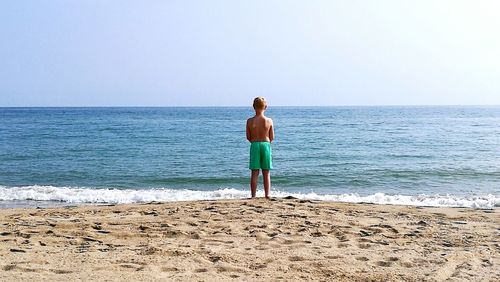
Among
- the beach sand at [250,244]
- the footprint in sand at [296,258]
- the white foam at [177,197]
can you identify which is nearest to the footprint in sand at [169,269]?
the beach sand at [250,244]

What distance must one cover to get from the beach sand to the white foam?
11.3ft

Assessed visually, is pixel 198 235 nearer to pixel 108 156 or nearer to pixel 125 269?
pixel 125 269

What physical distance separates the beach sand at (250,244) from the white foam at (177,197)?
344 centimetres

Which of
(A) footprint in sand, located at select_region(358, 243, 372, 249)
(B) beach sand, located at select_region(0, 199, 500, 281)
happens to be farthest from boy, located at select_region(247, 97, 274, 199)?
(A) footprint in sand, located at select_region(358, 243, 372, 249)

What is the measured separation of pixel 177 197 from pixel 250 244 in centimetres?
671

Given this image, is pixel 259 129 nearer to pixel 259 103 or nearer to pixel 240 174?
pixel 259 103

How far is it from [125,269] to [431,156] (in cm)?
1823

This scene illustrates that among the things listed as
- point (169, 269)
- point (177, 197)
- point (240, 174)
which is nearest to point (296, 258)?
point (169, 269)

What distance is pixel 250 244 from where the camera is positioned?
5328 millimetres

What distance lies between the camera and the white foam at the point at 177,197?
1101cm

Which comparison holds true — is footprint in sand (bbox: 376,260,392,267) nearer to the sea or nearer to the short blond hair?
the short blond hair

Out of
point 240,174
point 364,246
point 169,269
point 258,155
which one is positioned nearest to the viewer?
point 169,269

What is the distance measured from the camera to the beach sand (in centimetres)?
438

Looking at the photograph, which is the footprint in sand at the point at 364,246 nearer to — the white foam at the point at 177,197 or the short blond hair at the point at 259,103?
the short blond hair at the point at 259,103
